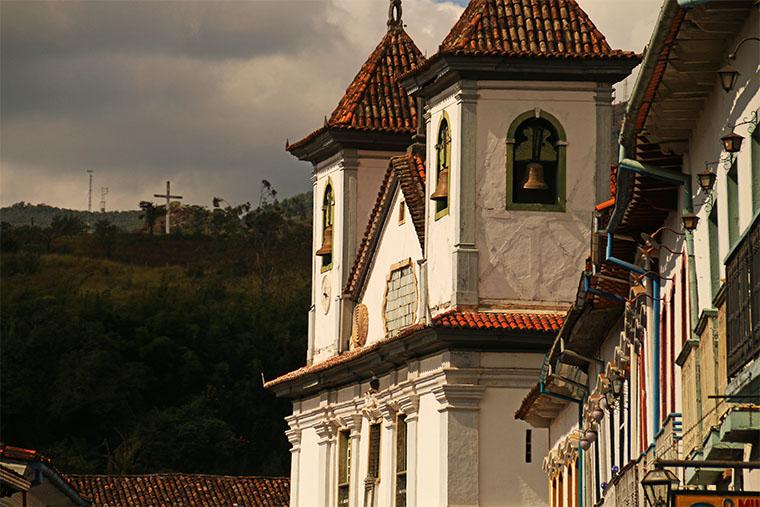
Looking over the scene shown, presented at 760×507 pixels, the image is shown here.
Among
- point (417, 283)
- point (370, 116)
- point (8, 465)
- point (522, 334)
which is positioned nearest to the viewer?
point (8, 465)

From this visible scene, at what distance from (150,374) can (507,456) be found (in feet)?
182

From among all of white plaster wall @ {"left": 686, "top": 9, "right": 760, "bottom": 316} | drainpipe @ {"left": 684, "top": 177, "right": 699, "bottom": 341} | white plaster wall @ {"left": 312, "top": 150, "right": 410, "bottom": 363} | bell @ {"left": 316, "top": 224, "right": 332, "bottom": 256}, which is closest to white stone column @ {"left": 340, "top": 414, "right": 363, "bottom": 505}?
white plaster wall @ {"left": 312, "top": 150, "right": 410, "bottom": 363}

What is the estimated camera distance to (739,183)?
719 inches

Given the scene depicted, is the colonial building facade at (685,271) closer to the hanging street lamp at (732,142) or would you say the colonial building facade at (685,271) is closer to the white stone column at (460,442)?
the hanging street lamp at (732,142)

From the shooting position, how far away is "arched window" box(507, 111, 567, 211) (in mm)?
46375

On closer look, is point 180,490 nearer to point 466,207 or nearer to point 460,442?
point 460,442

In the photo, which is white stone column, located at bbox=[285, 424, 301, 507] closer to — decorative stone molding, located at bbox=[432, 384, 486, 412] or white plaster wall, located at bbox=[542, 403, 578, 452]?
decorative stone molding, located at bbox=[432, 384, 486, 412]

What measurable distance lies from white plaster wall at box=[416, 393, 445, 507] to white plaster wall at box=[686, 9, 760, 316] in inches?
988

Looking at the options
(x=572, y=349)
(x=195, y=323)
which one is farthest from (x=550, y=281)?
(x=195, y=323)

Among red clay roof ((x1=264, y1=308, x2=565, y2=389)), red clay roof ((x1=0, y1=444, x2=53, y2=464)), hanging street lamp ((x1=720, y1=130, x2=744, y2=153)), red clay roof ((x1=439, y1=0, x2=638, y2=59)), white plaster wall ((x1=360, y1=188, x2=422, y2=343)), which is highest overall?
red clay roof ((x1=439, y1=0, x2=638, y2=59))

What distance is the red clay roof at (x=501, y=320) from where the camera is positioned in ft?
149

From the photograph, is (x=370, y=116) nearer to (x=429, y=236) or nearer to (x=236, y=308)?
(x=429, y=236)

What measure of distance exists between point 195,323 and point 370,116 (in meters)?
52.0

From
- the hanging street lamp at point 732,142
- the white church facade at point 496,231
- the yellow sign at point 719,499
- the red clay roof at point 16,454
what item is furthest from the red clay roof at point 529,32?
the yellow sign at point 719,499
